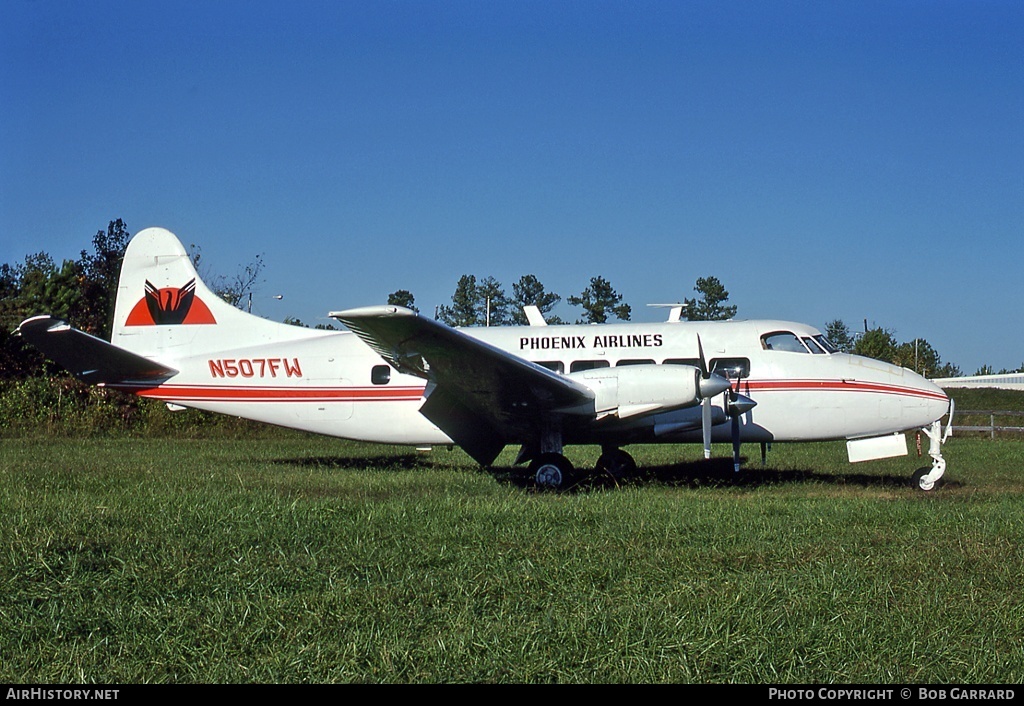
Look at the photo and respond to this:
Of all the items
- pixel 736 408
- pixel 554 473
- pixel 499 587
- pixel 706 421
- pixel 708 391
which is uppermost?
pixel 708 391

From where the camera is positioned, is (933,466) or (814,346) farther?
(814,346)

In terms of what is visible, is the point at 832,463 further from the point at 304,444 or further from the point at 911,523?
the point at 304,444

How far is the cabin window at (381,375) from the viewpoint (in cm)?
1409

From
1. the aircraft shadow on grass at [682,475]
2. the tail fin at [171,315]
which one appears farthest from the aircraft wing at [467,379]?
the tail fin at [171,315]

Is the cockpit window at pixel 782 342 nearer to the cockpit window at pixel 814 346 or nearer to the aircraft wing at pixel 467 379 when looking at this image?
the cockpit window at pixel 814 346

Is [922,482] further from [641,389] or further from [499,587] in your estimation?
[499,587]

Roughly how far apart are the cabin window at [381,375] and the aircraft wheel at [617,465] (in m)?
3.56

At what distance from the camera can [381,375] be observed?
14.1m

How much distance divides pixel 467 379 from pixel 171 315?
20.1 feet

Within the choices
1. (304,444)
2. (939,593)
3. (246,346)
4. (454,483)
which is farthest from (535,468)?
(304,444)

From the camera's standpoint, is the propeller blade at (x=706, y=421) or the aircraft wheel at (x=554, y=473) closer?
the propeller blade at (x=706, y=421)

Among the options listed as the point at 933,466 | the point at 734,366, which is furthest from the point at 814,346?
the point at 933,466

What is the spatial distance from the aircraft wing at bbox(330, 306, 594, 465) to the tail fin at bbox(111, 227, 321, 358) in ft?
10.8
